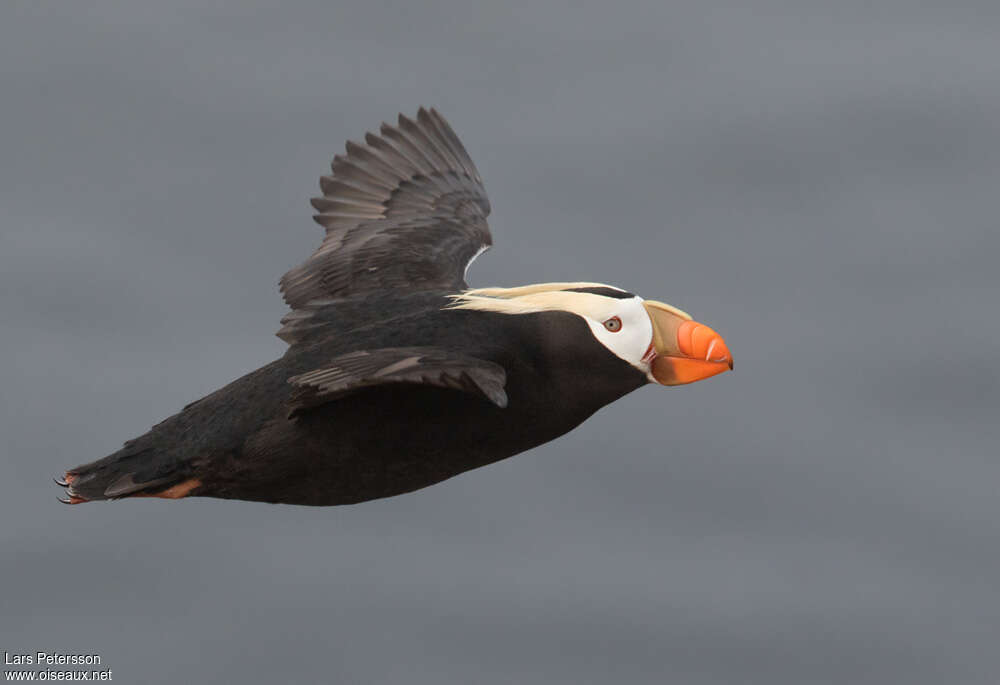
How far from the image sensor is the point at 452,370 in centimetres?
886

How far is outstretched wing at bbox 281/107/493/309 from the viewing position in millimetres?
11023

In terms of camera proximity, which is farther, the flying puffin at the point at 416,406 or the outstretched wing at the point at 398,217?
the outstretched wing at the point at 398,217

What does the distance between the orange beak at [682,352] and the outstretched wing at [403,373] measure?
790mm

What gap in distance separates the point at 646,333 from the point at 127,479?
2091 mm

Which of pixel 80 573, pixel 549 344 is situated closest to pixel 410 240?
pixel 549 344

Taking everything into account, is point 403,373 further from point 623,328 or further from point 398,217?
point 398,217

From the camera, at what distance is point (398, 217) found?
11.7 m

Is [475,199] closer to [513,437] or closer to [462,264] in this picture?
[462,264]

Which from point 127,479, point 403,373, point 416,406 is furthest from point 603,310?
point 127,479

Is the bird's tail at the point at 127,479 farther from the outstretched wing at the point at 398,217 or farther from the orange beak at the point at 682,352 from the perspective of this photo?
the orange beak at the point at 682,352

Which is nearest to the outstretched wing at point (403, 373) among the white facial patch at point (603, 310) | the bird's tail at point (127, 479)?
the white facial patch at point (603, 310)

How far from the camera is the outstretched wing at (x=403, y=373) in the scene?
8.77m

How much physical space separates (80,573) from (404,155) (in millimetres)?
6778

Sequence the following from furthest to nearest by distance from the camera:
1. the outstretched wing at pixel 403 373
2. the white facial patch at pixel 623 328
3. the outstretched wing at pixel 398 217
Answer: the outstretched wing at pixel 398 217
the white facial patch at pixel 623 328
the outstretched wing at pixel 403 373
